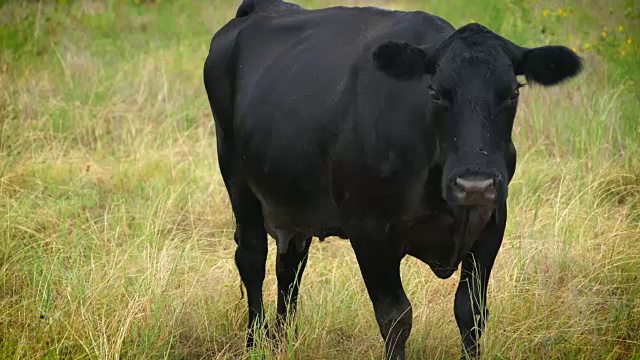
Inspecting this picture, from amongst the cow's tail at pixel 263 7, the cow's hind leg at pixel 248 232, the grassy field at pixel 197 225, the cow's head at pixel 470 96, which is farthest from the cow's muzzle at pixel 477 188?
the cow's tail at pixel 263 7

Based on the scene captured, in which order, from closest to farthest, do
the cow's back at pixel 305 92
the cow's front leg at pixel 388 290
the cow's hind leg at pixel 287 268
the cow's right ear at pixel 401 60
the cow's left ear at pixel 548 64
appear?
1. the cow's right ear at pixel 401 60
2. the cow's left ear at pixel 548 64
3. the cow's front leg at pixel 388 290
4. the cow's back at pixel 305 92
5. the cow's hind leg at pixel 287 268

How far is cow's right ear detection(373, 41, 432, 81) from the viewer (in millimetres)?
4242

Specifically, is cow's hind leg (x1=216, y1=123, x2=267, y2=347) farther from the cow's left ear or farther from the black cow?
the cow's left ear

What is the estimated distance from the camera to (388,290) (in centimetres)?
457

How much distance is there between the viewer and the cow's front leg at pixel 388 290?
4508 mm

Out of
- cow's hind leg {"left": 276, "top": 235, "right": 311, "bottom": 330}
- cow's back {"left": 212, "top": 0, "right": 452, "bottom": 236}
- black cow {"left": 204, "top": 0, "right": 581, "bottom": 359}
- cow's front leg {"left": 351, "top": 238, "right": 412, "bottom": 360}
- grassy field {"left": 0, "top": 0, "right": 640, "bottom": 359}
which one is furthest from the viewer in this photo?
cow's hind leg {"left": 276, "top": 235, "right": 311, "bottom": 330}

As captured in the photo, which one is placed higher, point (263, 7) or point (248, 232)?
point (263, 7)

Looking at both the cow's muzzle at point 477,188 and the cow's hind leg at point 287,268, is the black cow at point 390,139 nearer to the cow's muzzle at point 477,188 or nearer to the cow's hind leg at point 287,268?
the cow's muzzle at point 477,188

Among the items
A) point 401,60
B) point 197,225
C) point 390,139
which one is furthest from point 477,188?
point 197,225

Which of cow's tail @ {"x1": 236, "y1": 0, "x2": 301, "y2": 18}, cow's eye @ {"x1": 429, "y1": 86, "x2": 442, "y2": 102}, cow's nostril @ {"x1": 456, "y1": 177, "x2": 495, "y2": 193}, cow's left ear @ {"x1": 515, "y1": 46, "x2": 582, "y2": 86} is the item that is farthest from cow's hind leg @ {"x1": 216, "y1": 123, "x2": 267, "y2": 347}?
cow's nostril @ {"x1": 456, "y1": 177, "x2": 495, "y2": 193}

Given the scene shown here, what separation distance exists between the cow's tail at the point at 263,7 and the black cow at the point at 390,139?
0.41m

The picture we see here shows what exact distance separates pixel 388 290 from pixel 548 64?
119cm

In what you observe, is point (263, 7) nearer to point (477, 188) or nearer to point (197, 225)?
point (197, 225)

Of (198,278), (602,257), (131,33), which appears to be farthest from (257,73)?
(131,33)
